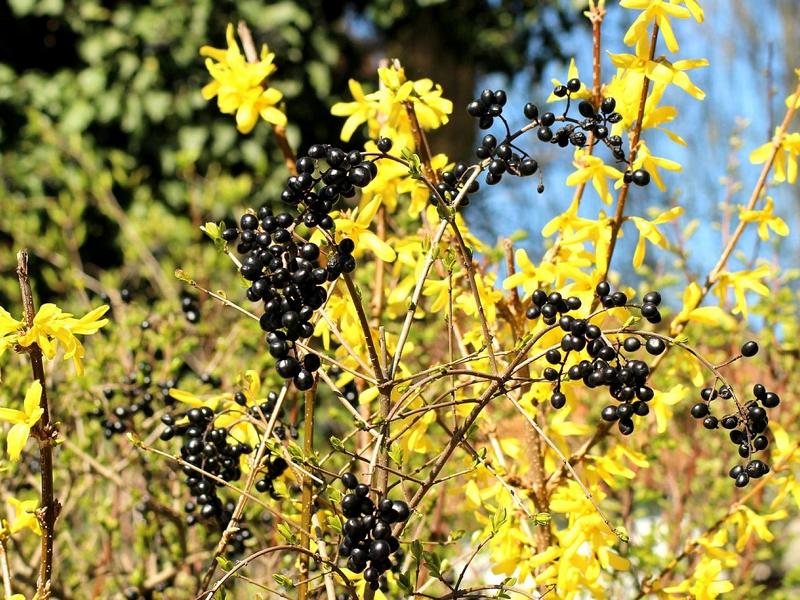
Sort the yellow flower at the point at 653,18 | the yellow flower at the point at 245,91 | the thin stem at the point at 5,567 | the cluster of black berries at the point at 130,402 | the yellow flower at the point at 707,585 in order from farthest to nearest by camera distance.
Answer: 1. the cluster of black berries at the point at 130,402
2. the yellow flower at the point at 245,91
3. the yellow flower at the point at 707,585
4. the yellow flower at the point at 653,18
5. the thin stem at the point at 5,567

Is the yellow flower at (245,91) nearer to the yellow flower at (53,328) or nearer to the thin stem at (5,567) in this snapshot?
the yellow flower at (53,328)

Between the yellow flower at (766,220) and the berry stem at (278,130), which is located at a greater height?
the berry stem at (278,130)

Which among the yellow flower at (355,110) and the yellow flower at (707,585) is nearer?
the yellow flower at (707,585)

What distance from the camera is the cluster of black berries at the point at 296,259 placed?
1.34 meters

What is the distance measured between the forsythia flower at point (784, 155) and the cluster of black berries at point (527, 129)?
526 mm

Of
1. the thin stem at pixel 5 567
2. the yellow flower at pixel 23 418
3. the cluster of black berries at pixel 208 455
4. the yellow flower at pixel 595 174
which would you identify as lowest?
the thin stem at pixel 5 567

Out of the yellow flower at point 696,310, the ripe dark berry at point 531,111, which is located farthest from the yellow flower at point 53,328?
the yellow flower at point 696,310

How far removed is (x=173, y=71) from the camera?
6363mm

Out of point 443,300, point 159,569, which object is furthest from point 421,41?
point 443,300

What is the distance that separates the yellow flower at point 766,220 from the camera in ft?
6.42

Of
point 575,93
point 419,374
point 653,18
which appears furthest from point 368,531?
point 653,18

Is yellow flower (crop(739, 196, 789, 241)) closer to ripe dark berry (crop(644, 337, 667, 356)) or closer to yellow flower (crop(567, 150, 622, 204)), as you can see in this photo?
yellow flower (crop(567, 150, 622, 204))

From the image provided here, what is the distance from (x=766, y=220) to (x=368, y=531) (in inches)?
46.3

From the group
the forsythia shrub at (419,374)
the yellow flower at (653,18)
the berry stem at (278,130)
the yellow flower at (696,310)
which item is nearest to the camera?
Answer: the forsythia shrub at (419,374)
